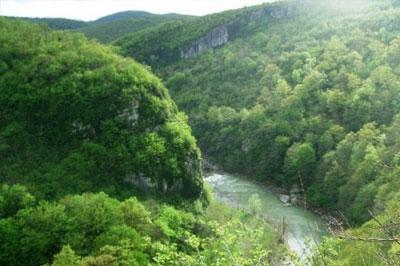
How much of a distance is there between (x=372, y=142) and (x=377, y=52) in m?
48.5

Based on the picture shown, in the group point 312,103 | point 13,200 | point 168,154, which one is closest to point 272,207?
point 168,154

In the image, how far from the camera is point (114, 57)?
285 feet

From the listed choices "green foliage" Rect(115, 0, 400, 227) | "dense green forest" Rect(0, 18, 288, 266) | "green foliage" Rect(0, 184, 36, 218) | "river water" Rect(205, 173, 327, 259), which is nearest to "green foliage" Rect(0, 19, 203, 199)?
"dense green forest" Rect(0, 18, 288, 266)

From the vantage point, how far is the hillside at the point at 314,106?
91062mm

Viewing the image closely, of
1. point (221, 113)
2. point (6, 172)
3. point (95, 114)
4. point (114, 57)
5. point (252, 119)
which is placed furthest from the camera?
point (221, 113)

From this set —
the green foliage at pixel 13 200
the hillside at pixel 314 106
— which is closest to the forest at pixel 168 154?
the green foliage at pixel 13 200

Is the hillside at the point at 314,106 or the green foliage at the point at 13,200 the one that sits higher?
the green foliage at the point at 13,200

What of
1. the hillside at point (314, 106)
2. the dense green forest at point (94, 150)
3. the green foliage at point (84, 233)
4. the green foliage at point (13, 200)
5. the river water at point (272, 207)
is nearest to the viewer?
the green foliage at point (84, 233)

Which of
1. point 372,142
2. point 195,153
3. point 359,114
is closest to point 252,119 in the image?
point 359,114

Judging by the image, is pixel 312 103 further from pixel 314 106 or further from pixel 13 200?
pixel 13 200

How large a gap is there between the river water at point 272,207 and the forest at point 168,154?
11.0 ft

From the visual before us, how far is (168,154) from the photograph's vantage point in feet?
256

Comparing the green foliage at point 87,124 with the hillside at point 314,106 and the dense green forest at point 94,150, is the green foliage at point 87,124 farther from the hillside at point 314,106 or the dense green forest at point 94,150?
the hillside at point 314,106

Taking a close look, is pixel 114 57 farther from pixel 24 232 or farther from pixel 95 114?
pixel 24 232
